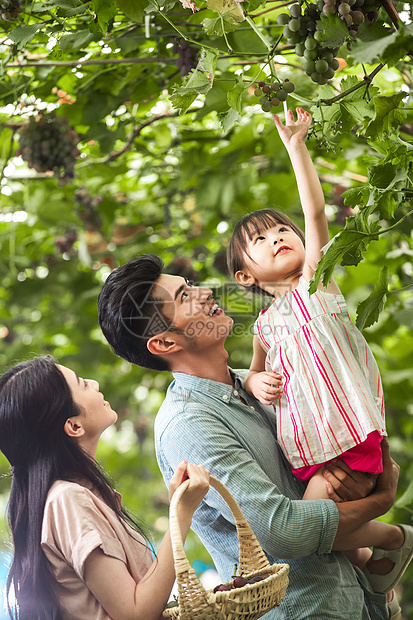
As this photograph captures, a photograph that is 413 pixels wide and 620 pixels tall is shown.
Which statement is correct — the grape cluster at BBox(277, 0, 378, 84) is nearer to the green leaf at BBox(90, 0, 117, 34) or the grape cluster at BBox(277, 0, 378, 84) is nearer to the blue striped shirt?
the green leaf at BBox(90, 0, 117, 34)

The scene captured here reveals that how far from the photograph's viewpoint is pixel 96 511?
849 mm

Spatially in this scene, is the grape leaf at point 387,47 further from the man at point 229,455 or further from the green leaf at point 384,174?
the man at point 229,455

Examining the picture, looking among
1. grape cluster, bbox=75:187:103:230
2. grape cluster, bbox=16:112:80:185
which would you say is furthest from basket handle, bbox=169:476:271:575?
grape cluster, bbox=75:187:103:230

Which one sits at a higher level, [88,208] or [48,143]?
[48,143]

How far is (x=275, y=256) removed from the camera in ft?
3.31

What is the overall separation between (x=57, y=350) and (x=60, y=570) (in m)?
1.77

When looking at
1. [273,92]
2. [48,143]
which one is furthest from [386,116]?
[48,143]

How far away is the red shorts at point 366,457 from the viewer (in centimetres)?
94

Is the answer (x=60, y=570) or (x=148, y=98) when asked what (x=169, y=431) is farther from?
(x=148, y=98)

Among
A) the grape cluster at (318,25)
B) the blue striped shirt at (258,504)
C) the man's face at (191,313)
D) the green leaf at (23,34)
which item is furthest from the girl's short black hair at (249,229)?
the green leaf at (23,34)

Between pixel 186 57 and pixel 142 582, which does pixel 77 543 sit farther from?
pixel 186 57

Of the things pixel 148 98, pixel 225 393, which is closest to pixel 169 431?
pixel 225 393

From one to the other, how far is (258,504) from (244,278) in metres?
0.39

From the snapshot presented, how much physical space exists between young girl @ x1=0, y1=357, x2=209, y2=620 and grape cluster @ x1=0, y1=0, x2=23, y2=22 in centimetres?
49
